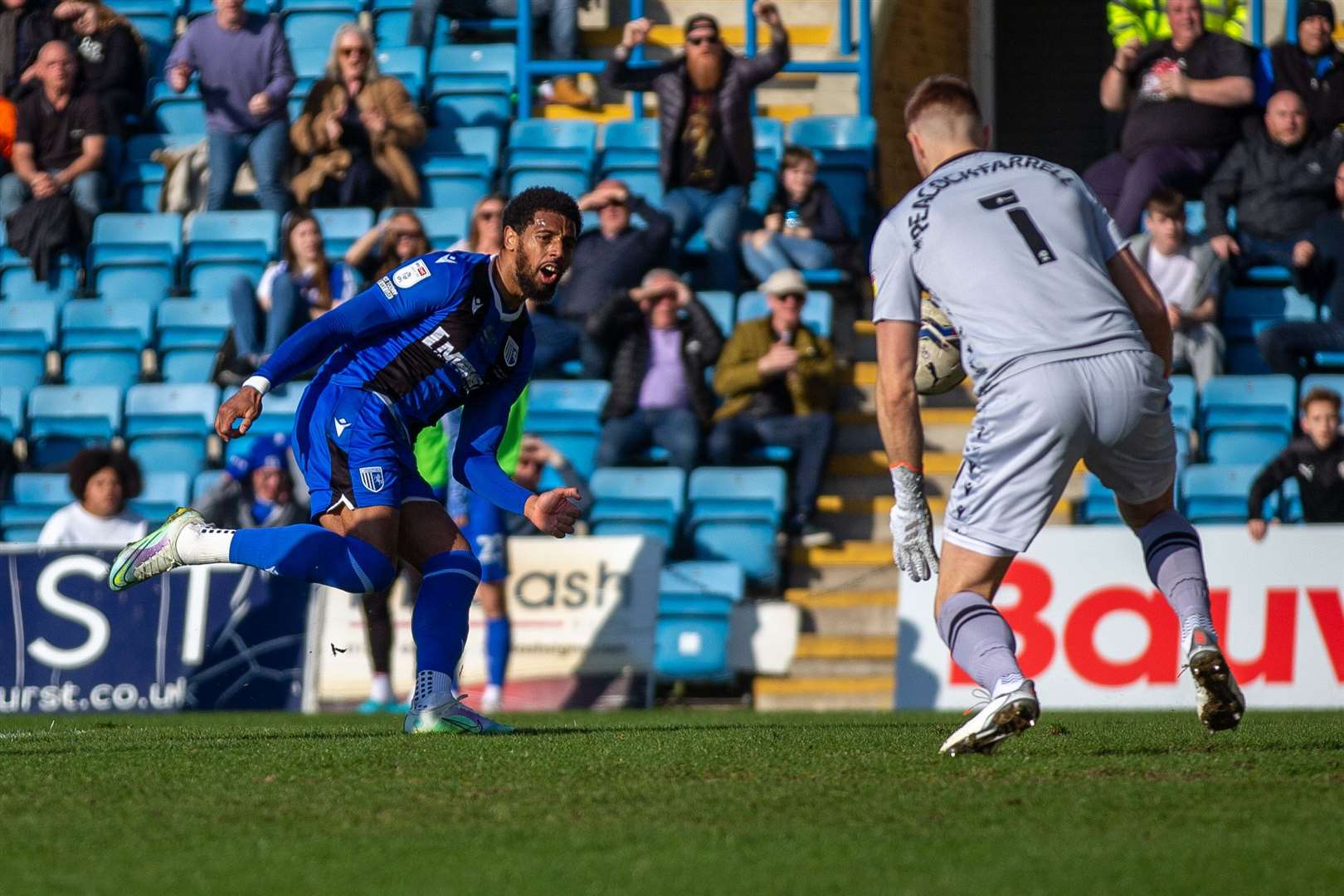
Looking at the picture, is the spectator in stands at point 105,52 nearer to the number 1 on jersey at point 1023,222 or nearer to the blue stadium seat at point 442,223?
the blue stadium seat at point 442,223

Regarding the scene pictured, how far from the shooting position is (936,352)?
6258mm

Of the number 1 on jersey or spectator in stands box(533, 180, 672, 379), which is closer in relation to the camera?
the number 1 on jersey

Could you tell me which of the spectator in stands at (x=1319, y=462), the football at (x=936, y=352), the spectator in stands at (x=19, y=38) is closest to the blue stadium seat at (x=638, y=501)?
the spectator in stands at (x=1319, y=462)

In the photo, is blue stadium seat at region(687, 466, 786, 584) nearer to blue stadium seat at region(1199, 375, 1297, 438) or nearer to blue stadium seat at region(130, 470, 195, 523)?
blue stadium seat at region(1199, 375, 1297, 438)

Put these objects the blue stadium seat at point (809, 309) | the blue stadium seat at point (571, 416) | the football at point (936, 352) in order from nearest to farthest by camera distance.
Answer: the football at point (936, 352), the blue stadium seat at point (571, 416), the blue stadium seat at point (809, 309)

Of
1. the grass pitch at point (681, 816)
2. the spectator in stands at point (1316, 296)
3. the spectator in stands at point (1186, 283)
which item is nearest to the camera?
the grass pitch at point (681, 816)

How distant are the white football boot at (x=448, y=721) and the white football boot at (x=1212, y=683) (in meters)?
2.79

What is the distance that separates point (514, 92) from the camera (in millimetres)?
17047

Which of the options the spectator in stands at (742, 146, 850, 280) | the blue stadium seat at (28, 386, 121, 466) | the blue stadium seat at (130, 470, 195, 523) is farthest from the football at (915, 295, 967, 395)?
the blue stadium seat at (28, 386, 121, 466)

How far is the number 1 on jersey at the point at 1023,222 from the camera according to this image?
5680mm

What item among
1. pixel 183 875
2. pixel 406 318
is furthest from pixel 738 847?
pixel 406 318

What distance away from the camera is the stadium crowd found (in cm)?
1327

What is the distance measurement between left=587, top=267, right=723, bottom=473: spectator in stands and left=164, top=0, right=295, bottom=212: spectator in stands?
3.85 meters

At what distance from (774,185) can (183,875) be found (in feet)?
38.9
